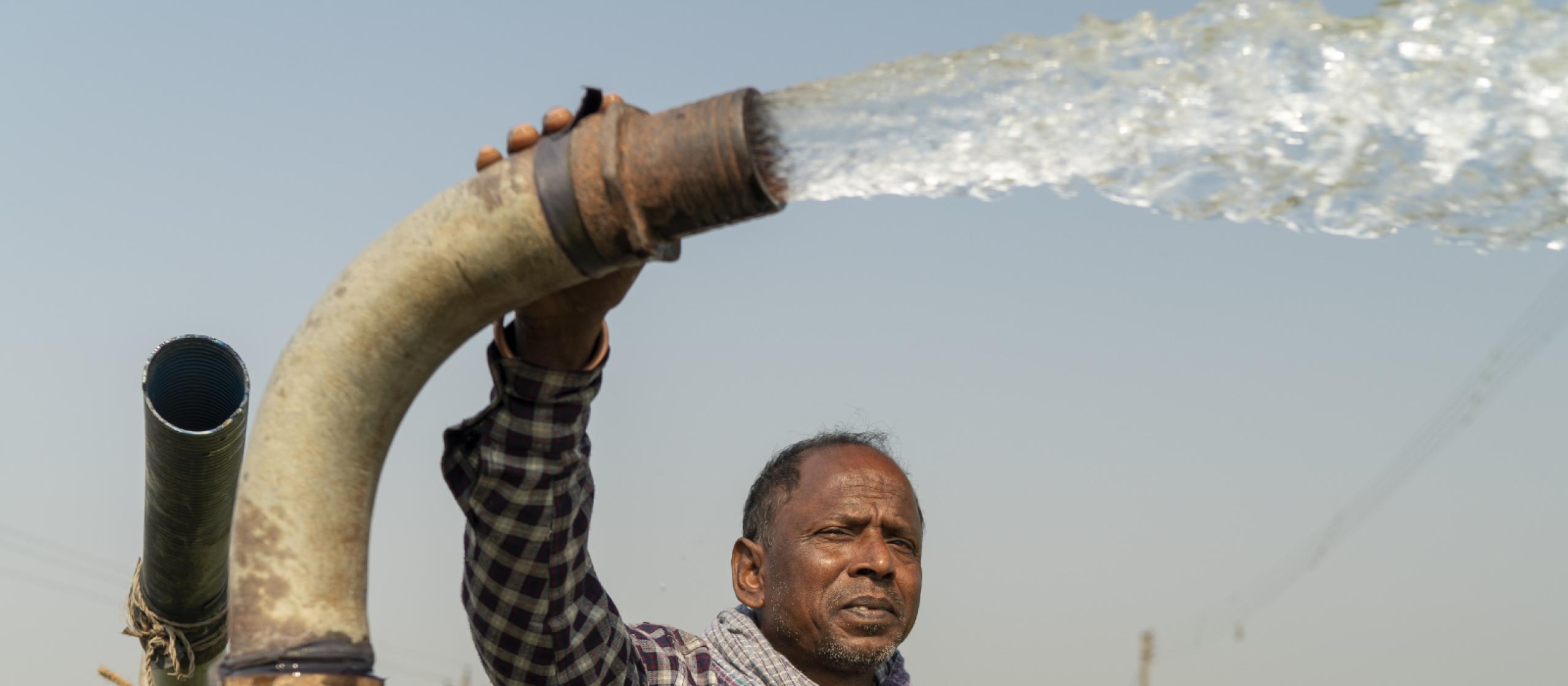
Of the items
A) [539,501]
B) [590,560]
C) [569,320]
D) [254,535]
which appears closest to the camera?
[254,535]

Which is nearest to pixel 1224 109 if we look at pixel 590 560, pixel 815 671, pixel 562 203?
pixel 562 203

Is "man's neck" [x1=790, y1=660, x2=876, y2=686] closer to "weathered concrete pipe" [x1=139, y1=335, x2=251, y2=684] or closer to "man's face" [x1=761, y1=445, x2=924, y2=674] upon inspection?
"man's face" [x1=761, y1=445, x2=924, y2=674]

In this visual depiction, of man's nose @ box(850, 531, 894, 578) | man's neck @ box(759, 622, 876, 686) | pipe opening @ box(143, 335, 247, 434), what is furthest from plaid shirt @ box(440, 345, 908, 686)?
man's nose @ box(850, 531, 894, 578)

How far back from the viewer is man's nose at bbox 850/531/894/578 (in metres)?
3.80

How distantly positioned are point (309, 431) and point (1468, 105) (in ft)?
4.76

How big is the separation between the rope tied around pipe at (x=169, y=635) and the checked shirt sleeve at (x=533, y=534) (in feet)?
2.41

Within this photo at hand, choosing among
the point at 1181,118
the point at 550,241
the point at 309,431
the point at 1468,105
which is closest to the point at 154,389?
the point at 309,431

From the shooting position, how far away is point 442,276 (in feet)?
5.98

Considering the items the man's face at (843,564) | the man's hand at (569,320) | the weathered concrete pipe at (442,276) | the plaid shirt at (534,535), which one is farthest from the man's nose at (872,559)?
the weathered concrete pipe at (442,276)

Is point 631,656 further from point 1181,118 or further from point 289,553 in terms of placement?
point 1181,118

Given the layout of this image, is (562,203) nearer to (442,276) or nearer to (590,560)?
(442,276)

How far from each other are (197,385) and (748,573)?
1.76 meters

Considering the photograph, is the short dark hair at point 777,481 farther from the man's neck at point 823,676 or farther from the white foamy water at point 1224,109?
the white foamy water at point 1224,109

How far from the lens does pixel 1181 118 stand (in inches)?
72.9
